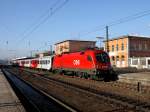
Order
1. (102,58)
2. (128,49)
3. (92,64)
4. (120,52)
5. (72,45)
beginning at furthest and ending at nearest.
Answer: (72,45), (120,52), (128,49), (102,58), (92,64)

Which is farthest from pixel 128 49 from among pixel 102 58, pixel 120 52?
pixel 102 58

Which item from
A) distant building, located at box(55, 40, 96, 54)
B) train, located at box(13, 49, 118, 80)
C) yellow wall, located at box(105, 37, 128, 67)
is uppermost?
distant building, located at box(55, 40, 96, 54)

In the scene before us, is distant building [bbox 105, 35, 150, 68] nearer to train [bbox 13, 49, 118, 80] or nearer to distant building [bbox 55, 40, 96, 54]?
train [bbox 13, 49, 118, 80]

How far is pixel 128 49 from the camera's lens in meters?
67.4

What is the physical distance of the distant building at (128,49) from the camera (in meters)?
67.3

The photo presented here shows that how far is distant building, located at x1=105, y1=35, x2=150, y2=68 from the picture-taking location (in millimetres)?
67312

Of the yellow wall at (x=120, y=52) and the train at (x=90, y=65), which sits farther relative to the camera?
the yellow wall at (x=120, y=52)

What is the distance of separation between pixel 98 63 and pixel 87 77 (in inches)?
130

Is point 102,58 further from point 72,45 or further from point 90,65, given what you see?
point 72,45

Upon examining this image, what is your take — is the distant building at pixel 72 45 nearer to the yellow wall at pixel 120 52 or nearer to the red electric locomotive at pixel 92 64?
the yellow wall at pixel 120 52

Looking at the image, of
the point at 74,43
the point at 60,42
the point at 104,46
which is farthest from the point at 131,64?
the point at 60,42

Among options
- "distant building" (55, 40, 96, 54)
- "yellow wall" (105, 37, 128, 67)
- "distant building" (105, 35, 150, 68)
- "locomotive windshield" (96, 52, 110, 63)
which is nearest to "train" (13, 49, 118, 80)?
"locomotive windshield" (96, 52, 110, 63)

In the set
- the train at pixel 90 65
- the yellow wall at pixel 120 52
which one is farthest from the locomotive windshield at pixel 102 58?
the yellow wall at pixel 120 52

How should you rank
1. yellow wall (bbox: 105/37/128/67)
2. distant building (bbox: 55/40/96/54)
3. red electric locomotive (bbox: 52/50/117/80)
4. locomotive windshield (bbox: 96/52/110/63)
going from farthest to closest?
distant building (bbox: 55/40/96/54) → yellow wall (bbox: 105/37/128/67) → locomotive windshield (bbox: 96/52/110/63) → red electric locomotive (bbox: 52/50/117/80)
